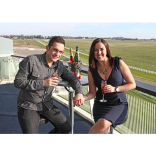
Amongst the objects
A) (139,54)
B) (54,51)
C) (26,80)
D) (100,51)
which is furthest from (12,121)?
(139,54)

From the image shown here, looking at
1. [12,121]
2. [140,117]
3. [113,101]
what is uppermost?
[113,101]

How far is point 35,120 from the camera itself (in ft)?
5.24

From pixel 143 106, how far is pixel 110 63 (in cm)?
78

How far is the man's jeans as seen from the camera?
154 centimetres

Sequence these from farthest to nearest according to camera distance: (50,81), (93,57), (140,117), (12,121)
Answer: (12,121) < (140,117) < (93,57) < (50,81)

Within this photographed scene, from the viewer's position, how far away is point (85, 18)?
1800 millimetres

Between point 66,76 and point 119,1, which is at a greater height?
point 119,1

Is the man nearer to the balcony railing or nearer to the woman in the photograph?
the woman

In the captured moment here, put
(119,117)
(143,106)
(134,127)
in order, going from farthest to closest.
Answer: (134,127), (143,106), (119,117)

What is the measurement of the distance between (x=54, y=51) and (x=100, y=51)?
1.37ft

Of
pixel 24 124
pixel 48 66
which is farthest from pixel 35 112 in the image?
pixel 48 66

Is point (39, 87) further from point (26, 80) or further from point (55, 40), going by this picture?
point (55, 40)
